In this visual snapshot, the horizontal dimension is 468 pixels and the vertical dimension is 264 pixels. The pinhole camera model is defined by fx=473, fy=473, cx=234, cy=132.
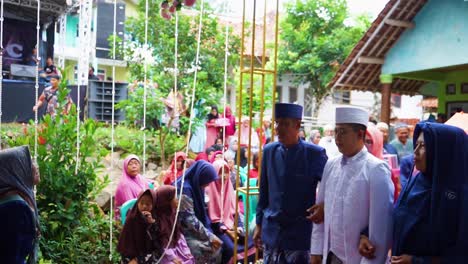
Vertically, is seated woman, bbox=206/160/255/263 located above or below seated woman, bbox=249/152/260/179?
below

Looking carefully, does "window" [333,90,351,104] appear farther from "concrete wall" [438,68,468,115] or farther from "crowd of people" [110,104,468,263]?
"crowd of people" [110,104,468,263]

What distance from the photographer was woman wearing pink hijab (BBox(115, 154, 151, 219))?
524 cm

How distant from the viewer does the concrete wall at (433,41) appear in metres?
8.44

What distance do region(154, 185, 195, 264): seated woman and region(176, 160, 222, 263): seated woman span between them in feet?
0.50

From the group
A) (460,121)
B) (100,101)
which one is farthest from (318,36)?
(460,121)

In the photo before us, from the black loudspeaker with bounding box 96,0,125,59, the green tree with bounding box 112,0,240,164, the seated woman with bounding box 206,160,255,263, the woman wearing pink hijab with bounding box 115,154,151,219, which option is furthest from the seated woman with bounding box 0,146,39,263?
the black loudspeaker with bounding box 96,0,125,59

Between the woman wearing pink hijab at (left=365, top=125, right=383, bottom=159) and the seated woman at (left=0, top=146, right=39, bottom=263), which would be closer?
the seated woman at (left=0, top=146, right=39, bottom=263)

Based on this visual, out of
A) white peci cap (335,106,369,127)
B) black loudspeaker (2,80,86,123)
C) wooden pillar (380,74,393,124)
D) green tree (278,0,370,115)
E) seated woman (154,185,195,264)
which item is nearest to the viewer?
white peci cap (335,106,369,127)

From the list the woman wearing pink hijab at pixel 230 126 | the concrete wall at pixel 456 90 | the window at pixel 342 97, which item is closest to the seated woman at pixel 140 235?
the woman wearing pink hijab at pixel 230 126

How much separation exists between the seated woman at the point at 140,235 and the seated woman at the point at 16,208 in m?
1.39

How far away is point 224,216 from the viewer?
221 inches

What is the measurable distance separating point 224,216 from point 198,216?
596mm

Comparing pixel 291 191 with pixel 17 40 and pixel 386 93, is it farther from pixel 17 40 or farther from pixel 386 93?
pixel 17 40

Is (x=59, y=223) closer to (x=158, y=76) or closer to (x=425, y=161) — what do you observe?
(x=425, y=161)
